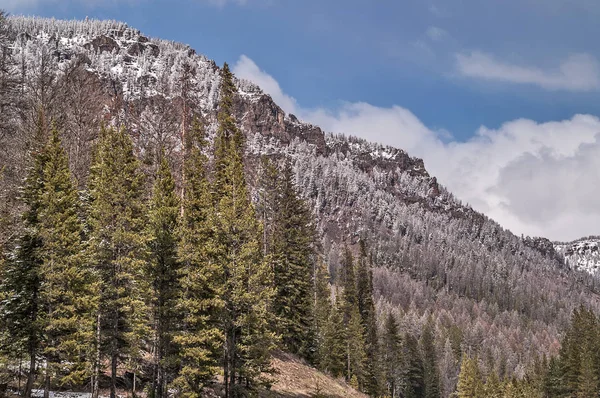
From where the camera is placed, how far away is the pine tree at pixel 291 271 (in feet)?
142

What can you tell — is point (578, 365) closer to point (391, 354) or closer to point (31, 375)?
point (391, 354)

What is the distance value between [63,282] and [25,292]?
1668 mm

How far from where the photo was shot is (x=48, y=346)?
23562 millimetres

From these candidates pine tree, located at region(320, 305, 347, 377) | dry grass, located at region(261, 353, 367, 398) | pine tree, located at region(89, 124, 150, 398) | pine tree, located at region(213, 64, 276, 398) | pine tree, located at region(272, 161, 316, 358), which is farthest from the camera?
pine tree, located at region(320, 305, 347, 377)

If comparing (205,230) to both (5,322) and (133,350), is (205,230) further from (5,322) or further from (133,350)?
(5,322)

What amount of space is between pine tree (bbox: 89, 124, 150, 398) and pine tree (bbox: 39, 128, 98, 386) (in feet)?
2.88

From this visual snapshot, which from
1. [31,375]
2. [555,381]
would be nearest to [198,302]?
[31,375]

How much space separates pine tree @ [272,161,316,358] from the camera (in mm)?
43406

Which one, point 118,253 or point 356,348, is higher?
point 118,253

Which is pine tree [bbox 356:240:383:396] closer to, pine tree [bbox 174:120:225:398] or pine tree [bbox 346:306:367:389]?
pine tree [bbox 346:306:367:389]

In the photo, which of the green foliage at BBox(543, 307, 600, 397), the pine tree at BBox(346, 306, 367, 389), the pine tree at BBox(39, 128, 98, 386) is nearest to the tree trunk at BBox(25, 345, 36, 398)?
the pine tree at BBox(39, 128, 98, 386)

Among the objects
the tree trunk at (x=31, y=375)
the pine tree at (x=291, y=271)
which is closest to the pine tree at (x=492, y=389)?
the pine tree at (x=291, y=271)

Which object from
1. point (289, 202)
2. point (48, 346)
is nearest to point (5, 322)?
point (48, 346)

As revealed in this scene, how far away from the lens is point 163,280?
87.9ft
